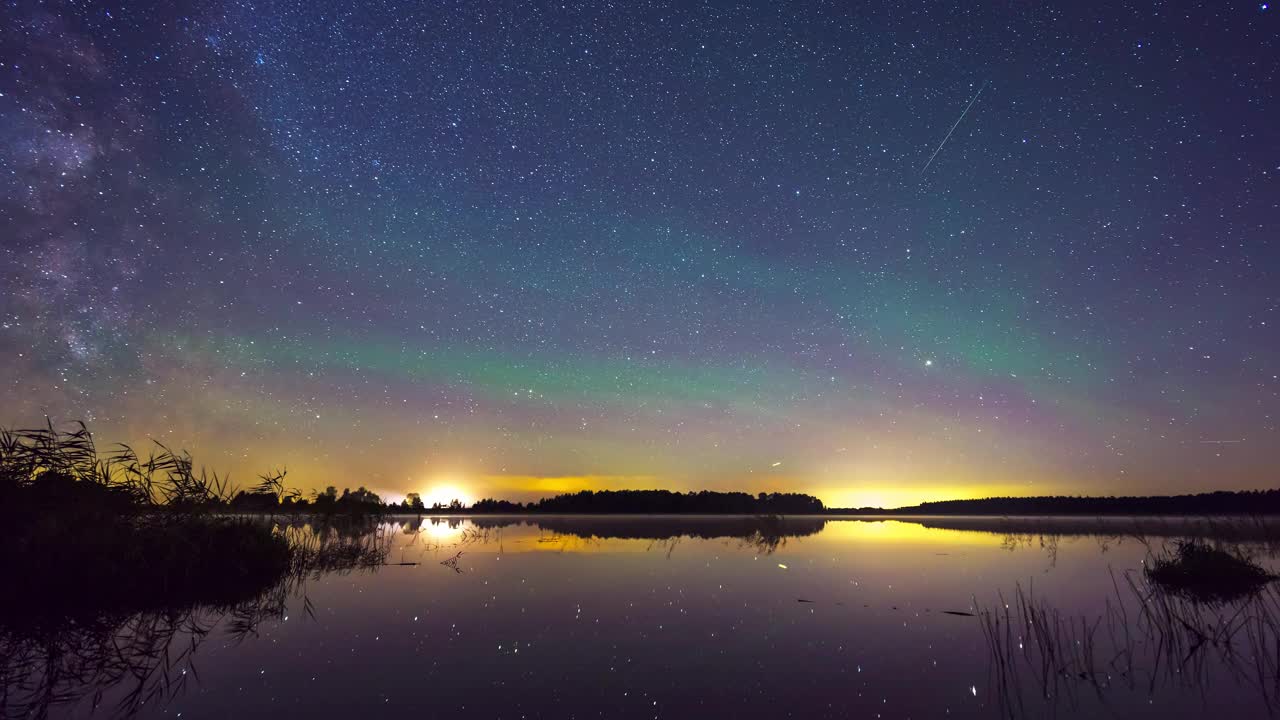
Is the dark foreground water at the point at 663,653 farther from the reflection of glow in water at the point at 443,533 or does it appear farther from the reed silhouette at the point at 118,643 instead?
the reflection of glow in water at the point at 443,533

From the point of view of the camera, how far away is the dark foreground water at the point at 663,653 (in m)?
7.14

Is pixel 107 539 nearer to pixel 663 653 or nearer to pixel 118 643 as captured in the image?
pixel 118 643

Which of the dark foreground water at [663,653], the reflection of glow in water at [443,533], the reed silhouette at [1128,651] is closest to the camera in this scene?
the dark foreground water at [663,653]

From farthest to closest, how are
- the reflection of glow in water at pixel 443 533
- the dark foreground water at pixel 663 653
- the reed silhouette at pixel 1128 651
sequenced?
the reflection of glow in water at pixel 443 533, the reed silhouette at pixel 1128 651, the dark foreground water at pixel 663 653

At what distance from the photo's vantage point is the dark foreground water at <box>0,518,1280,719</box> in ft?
23.4

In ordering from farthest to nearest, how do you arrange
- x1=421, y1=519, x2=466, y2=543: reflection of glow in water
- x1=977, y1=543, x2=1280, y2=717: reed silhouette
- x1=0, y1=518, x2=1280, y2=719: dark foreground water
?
x1=421, y1=519, x2=466, y2=543: reflection of glow in water → x1=977, y1=543, x2=1280, y2=717: reed silhouette → x1=0, y1=518, x2=1280, y2=719: dark foreground water

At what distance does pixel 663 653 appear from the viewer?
30.7 ft

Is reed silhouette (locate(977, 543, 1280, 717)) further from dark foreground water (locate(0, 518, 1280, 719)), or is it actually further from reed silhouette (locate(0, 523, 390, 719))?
reed silhouette (locate(0, 523, 390, 719))

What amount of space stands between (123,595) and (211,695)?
8.20 meters

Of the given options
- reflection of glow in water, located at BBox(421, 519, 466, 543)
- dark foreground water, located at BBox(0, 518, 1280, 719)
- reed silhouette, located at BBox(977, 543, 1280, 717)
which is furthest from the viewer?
reflection of glow in water, located at BBox(421, 519, 466, 543)

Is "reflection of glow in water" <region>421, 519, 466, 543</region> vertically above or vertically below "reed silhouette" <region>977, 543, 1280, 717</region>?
above

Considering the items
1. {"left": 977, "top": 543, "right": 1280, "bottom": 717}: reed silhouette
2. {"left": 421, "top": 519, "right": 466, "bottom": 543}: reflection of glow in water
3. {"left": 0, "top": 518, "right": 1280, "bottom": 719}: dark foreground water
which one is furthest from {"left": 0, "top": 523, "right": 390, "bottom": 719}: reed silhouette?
{"left": 421, "top": 519, "right": 466, "bottom": 543}: reflection of glow in water

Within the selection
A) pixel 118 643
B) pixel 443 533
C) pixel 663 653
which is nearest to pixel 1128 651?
pixel 663 653

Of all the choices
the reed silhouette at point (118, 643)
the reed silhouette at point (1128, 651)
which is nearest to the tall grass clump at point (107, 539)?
the reed silhouette at point (118, 643)
